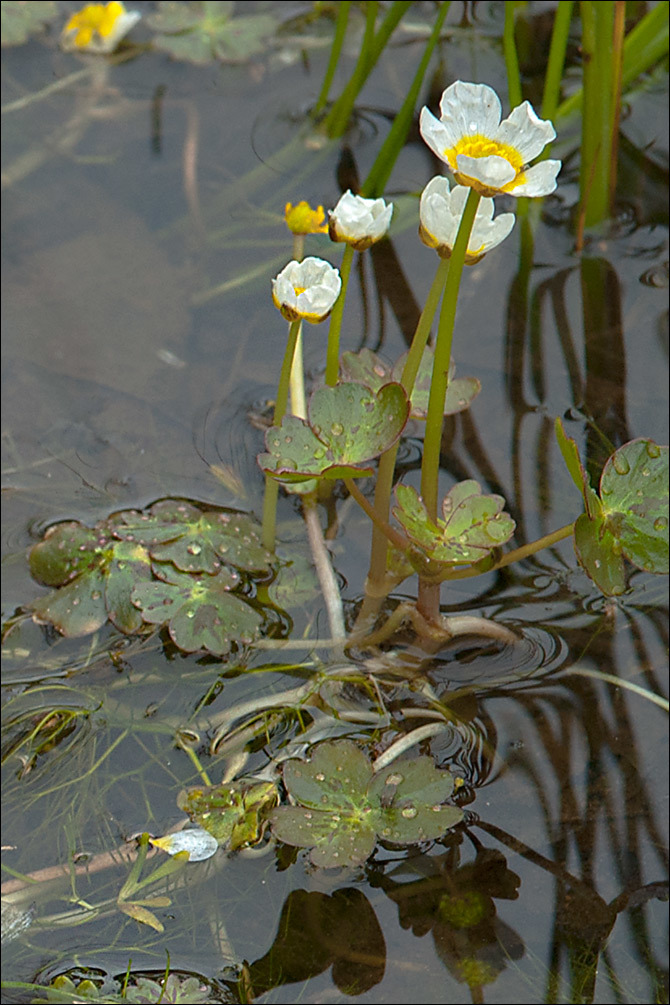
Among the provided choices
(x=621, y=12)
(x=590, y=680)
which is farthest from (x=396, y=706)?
(x=621, y=12)

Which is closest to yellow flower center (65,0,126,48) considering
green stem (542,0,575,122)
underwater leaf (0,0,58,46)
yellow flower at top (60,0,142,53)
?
yellow flower at top (60,0,142,53)

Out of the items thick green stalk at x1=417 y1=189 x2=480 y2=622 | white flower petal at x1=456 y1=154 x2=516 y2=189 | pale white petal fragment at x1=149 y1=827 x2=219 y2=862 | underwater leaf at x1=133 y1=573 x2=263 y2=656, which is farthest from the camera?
underwater leaf at x1=133 y1=573 x2=263 y2=656

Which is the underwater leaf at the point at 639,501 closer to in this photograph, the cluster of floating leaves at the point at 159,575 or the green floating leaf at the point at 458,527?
the green floating leaf at the point at 458,527

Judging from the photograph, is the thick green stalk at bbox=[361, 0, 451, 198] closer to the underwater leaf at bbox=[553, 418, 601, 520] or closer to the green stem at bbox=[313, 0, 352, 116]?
the green stem at bbox=[313, 0, 352, 116]

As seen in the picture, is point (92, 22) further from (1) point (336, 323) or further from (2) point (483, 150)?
(2) point (483, 150)

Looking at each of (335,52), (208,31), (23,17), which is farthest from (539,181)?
Answer: (23,17)

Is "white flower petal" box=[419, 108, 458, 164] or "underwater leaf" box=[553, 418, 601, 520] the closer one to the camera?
"white flower petal" box=[419, 108, 458, 164]

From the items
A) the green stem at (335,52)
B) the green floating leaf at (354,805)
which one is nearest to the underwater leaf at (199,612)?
the green floating leaf at (354,805)
